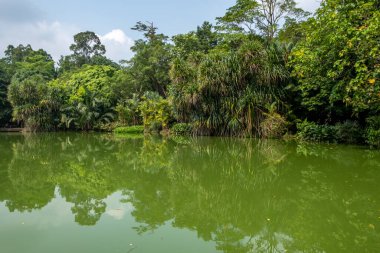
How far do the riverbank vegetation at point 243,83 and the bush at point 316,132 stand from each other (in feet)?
0.13

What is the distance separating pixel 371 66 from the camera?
10.5 meters

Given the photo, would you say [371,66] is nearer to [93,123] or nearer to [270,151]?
[270,151]

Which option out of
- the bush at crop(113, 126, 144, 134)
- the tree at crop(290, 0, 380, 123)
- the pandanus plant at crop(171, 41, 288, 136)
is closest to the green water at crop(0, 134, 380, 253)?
the tree at crop(290, 0, 380, 123)

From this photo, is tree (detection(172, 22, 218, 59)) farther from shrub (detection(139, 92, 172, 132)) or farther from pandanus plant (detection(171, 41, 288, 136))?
pandanus plant (detection(171, 41, 288, 136))

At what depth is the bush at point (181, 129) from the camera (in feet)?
67.1

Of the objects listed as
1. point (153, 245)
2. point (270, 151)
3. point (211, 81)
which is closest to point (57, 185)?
point (153, 245)

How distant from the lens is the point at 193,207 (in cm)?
505

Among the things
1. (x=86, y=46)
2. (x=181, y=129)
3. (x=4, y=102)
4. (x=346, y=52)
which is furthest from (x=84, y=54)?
(x=346, y=52)

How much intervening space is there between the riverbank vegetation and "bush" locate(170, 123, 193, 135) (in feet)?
0.22

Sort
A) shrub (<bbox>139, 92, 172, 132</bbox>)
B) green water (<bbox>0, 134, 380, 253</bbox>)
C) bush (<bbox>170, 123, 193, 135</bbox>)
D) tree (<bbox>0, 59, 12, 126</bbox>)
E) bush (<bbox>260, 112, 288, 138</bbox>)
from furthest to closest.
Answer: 1. tree (<bbox>0, 59, 12, 126</bbox>)
2. shrub (<bbox>139, 92, 172, 132</bbox>)
3. bush (<bbox>170, 123, 193, 135</bbox>)
4. bush (<bbox>260, 112, 288, 138</bbox>)
5. green water (<bbox>0, 134, 380, 253</bbox>)

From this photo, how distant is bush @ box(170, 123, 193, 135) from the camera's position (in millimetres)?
20453

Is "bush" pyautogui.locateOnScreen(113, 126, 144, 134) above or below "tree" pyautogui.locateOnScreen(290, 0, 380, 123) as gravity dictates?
below

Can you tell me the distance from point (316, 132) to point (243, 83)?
4826mm

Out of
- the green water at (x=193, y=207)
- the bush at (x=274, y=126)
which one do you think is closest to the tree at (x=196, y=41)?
A: the bush at (x=274, y=126)
